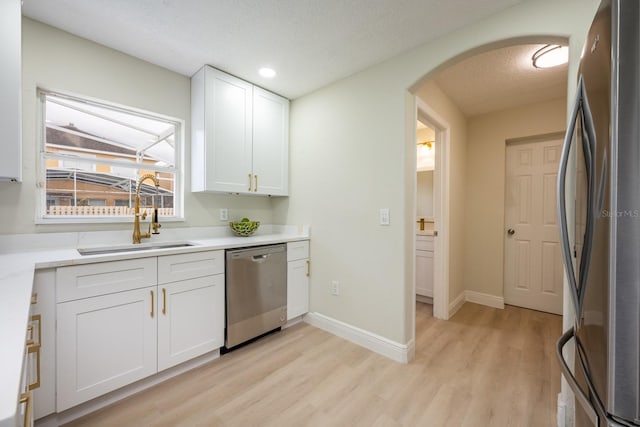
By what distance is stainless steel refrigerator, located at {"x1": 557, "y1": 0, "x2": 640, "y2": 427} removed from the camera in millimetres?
630

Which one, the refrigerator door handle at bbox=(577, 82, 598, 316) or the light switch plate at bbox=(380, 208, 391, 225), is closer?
the refrigerator door handle at bbox=(577, 82, 598, 316)

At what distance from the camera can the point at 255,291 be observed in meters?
2.31

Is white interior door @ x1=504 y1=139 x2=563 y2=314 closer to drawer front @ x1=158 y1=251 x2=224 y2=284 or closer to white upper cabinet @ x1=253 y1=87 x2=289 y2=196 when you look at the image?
white upper cabinet @ x1=253 y1=87 x2=289 y2=196

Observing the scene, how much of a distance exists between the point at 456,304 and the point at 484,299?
46 centimetres

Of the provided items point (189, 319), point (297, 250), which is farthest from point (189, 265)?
point (297, 250)

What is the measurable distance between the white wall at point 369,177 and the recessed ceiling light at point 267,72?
503 millimetres

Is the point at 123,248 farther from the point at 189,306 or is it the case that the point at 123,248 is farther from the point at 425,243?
the point at 425,243

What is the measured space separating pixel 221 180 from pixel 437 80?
7.43 ft

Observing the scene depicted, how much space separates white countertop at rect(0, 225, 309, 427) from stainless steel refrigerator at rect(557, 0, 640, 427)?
119 cm

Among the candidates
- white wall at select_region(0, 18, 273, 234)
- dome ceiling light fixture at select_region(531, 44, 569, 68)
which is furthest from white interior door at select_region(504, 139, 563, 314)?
white wall at select_region(0, 18, 273, 234)

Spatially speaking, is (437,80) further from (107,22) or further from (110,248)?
(110,248)

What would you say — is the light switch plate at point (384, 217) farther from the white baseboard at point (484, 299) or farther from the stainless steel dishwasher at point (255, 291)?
the white baseboard at point (484, 299)

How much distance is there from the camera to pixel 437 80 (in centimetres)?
262

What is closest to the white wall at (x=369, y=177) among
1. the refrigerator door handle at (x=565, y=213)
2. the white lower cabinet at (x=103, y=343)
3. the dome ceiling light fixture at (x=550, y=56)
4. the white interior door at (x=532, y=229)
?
the dome ceiling light fixture at (x=550, y=56)
